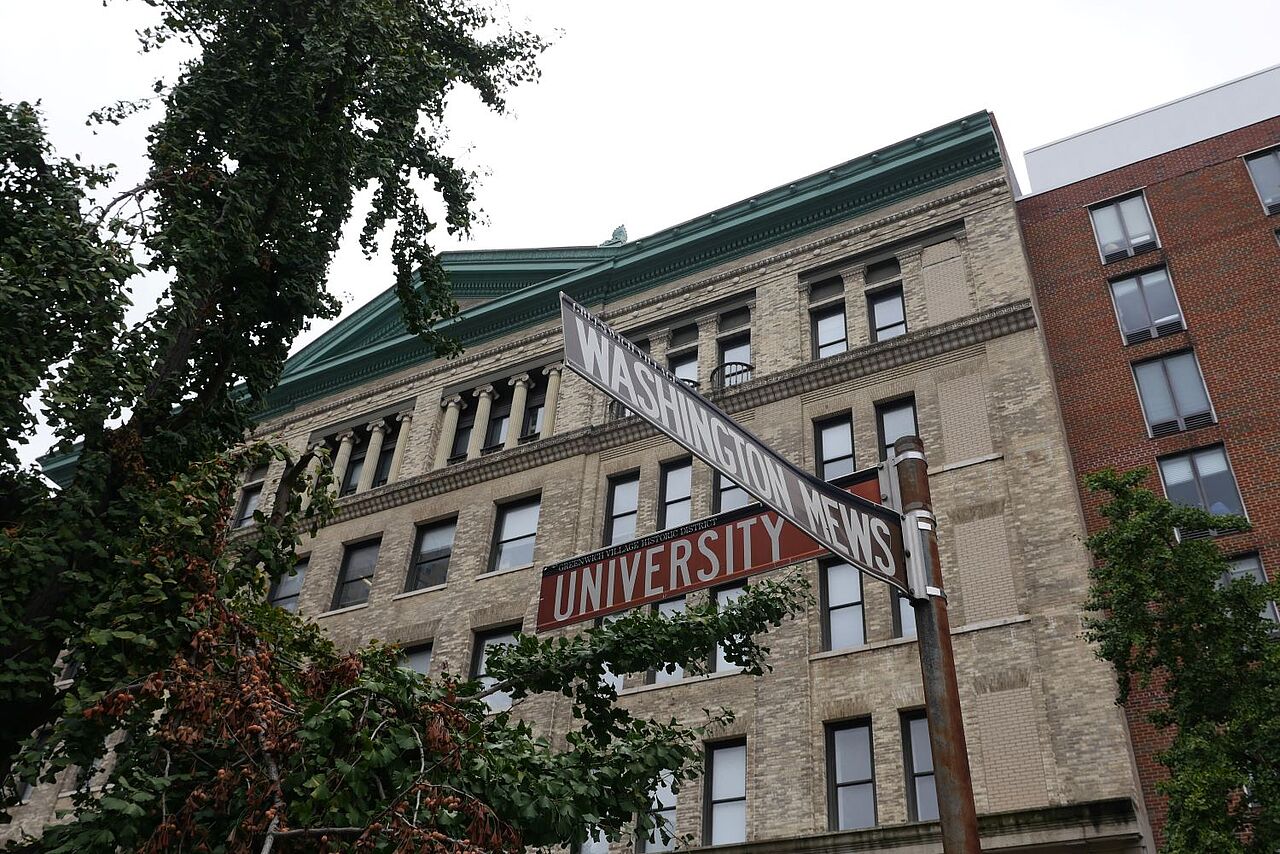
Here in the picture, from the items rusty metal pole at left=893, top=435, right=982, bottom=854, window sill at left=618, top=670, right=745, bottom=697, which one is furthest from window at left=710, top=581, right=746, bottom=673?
rusty metal pole at left=893, top=435, right=982, bottom=854

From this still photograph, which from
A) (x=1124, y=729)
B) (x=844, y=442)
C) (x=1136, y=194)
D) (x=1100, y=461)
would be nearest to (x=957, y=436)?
(x=844, y=442)

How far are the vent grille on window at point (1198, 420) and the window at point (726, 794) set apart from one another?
12.6 m

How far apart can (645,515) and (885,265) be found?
8388 millimetres

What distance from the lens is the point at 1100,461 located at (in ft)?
79.2

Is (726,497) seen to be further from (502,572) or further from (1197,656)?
(1197,656)

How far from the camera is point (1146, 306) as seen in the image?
2608 centimetres

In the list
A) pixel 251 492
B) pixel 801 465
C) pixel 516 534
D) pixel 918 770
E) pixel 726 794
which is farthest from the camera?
pixel 251 492

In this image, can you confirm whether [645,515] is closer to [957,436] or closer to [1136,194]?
[957,436]

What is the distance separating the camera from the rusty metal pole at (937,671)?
197 inches

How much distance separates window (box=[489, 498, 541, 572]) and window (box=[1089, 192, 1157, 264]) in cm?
1600

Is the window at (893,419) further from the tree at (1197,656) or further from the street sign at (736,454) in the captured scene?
the street sign at (736,454)

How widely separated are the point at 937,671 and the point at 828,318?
68.1 feet

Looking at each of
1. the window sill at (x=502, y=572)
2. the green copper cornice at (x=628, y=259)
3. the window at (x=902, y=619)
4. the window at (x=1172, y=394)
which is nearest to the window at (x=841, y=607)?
the window at (x=902, y=619)

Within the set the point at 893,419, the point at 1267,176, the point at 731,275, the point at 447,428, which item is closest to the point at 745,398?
the point at 893,419
